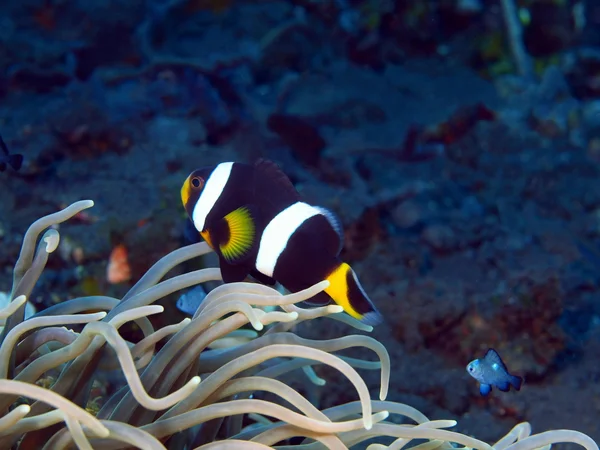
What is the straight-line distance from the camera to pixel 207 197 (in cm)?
126

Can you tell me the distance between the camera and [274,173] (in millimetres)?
1257

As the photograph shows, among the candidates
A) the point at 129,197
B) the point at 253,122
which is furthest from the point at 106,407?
the point at 253,122

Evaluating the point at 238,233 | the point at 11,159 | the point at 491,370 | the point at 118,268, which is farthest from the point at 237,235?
the point at 118,268

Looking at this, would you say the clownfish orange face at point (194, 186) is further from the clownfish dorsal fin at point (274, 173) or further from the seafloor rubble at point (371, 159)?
the seafloor rubble at point (371, 159)

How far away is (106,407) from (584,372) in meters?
2.14

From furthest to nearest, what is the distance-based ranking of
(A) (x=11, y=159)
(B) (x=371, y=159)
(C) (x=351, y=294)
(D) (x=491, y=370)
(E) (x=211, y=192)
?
1. (B) (x=371, y=159)
2. (A) (x=11, y=159)
3. (D) (x=491, y=370)
4. (E) (x=211, y=192)
5. (C) (x=351, y=294)

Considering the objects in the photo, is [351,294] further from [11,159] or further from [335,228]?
[11,159]

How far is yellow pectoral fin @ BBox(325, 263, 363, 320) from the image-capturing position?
1.16 m

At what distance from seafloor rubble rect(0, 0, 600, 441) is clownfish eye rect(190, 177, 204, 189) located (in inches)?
54.5

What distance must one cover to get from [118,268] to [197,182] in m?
1.52

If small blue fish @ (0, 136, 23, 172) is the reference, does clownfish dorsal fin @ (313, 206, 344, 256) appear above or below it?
above

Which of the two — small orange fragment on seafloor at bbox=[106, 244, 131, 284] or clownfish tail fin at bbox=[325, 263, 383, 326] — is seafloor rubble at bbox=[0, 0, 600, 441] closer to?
small orange fragment on seafloor at bbox=[106, 244, 131, 284]

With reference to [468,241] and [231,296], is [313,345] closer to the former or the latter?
[231,296]

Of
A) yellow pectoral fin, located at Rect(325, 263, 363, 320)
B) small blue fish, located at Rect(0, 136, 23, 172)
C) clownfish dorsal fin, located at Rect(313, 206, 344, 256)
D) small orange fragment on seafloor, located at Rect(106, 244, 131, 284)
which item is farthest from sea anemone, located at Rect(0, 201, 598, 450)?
small orange fragment on seafloor, located at Rect(106, 244, 131, 284)
